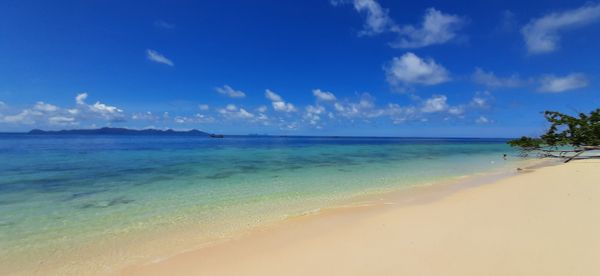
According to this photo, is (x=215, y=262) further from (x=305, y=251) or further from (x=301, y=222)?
(x=301, y=222)

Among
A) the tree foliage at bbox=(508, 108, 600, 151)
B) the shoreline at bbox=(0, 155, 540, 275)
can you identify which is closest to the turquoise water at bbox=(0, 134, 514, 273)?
the shoreline at bbox=(0, 155, 540, 275)

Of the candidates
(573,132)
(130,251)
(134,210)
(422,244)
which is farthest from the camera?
(573,132)

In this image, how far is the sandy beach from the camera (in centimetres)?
376

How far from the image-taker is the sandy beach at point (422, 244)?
376 cm

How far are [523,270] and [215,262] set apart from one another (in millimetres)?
4155

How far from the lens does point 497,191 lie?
8781 mm

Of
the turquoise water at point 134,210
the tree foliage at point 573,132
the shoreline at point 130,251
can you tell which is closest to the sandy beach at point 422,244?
the shoreline at point 130,251

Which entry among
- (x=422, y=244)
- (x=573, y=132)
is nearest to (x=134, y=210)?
(x=422, y=244)

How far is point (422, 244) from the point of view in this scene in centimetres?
449

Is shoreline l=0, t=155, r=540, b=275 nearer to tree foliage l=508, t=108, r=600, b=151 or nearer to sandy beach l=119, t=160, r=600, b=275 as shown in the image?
sandy beach l=119, t=160, r=600, b=275

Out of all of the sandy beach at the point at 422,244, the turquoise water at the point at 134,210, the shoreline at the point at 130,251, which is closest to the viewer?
the sandy beach at the point at 422,244

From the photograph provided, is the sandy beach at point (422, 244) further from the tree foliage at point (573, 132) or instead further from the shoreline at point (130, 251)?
the tree foliage at point (573, 132)

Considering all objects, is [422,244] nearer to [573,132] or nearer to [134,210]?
[134,210]

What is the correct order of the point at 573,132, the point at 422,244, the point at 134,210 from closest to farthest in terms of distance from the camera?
the point at 422,244 → the point at 134,210 → the point at 573,132
